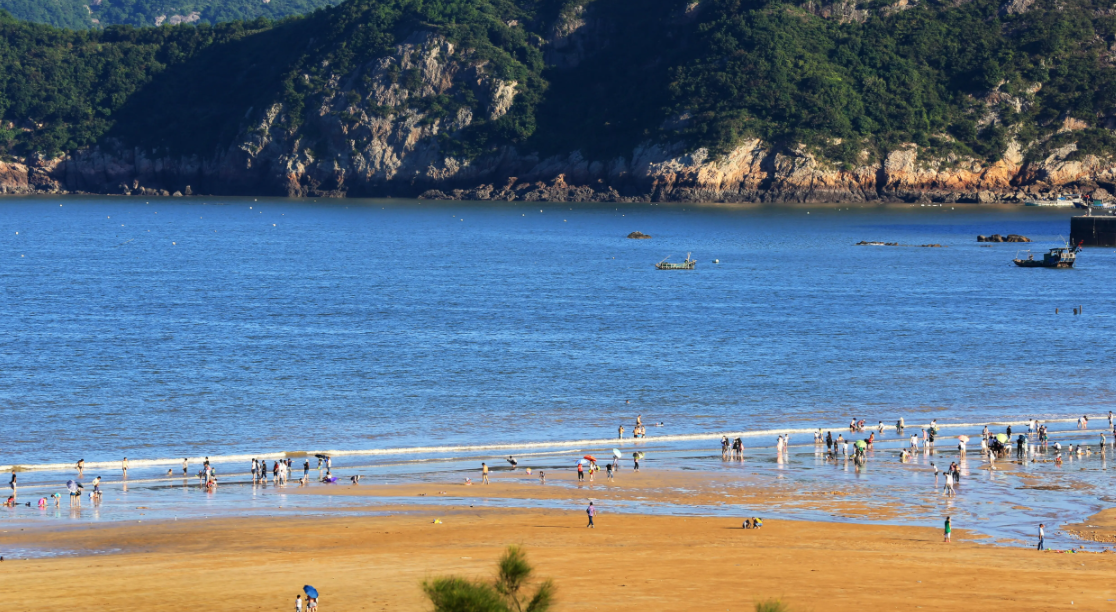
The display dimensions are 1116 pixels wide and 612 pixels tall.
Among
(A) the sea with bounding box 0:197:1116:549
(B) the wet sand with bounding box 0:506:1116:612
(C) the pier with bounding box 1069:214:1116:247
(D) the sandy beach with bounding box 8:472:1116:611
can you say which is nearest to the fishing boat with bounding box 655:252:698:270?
(A) the sea with bounding box 0:197:1116:549

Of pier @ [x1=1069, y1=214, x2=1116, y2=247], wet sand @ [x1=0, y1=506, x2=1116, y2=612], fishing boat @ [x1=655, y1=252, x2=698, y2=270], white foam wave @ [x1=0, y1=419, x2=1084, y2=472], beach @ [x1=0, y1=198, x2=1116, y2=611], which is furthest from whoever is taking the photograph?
pier @ [x1=1069, y1=214, x2=1116, y2=247]

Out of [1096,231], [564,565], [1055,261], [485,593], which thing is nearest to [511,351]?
[564,565]

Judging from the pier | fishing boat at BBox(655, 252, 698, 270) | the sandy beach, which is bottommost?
the sandy beach

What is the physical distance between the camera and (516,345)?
77188mm

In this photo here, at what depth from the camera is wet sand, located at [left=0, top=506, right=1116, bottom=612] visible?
30375 mm

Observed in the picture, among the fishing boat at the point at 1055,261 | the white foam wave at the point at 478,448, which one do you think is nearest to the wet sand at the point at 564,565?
the white foam wave at the point at 478,448

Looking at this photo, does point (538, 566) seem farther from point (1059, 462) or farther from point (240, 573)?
point (1059, 462)

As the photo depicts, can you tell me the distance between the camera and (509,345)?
7719cm

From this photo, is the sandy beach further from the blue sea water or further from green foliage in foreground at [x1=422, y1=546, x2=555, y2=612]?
the blue sea water

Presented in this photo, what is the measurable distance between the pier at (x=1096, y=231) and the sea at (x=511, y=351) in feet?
50.3

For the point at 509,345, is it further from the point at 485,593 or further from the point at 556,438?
the point at 485,593

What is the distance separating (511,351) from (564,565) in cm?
4159

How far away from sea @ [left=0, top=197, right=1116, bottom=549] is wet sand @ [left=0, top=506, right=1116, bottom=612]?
8.80m

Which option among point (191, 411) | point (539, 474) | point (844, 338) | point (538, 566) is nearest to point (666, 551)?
point (538, 566)
